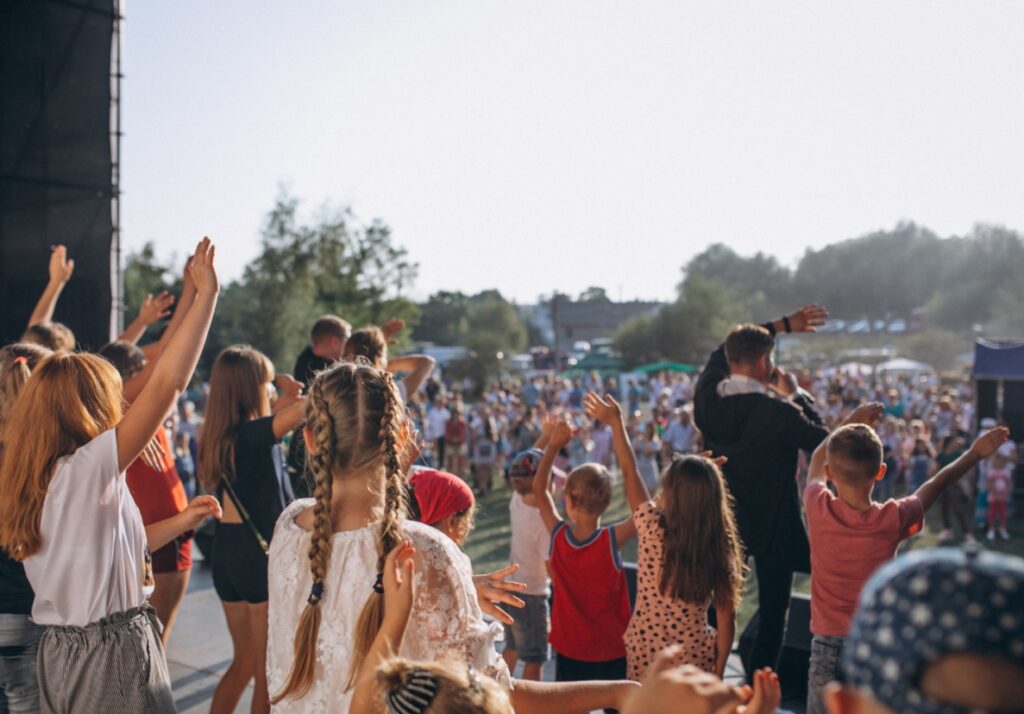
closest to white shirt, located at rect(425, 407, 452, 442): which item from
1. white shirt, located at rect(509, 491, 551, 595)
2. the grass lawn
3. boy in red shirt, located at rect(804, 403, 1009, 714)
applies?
the grass lawn

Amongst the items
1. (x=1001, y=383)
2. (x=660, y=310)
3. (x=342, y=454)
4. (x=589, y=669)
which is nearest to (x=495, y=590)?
(x=342, y=454)

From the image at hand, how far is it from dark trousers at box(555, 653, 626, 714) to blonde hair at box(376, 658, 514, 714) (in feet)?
7.77

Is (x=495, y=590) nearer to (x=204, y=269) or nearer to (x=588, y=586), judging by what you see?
(x=204, y=269)

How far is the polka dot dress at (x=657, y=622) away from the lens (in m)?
3.32

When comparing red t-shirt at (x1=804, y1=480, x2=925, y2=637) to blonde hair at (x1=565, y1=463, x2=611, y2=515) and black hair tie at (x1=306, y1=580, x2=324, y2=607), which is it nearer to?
blonde hair at (x1=565, y1=463, x2=611, y2=515)

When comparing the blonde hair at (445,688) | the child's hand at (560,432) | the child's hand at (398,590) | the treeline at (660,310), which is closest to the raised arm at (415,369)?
the child's hand at (560,432)

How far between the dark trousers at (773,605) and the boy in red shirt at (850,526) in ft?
2.73

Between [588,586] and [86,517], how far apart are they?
7.20 ft

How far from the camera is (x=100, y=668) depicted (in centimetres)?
233

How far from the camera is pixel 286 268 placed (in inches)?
1583

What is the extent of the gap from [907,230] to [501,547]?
242ft

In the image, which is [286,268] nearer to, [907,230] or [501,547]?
[501,547]

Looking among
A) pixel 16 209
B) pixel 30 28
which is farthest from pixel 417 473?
pixel 30 28

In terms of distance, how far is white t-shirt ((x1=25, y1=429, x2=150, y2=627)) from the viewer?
225 cm
